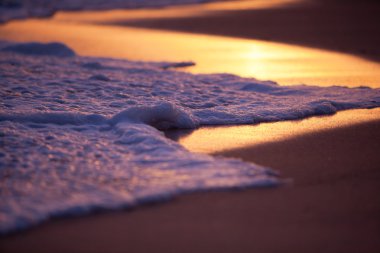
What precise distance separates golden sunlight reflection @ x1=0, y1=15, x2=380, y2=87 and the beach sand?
278 cm

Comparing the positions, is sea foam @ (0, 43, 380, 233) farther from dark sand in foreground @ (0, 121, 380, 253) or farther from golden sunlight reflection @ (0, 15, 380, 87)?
golden sunlight reflection @ (0, 15, 380, 87)

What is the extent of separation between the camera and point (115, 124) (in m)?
4.57

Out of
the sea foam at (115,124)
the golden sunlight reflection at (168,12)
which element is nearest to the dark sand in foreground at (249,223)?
the sea foam at (115,124)

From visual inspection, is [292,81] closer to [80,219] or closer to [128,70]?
[128,70]

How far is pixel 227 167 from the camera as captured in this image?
12.1 feet

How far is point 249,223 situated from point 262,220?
0.08 m

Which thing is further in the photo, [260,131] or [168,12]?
[168,12]

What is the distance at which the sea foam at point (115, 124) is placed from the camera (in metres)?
3.28

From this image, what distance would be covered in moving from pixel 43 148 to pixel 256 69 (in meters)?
3.77

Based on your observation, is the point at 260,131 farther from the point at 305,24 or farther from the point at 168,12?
the point at 168,12

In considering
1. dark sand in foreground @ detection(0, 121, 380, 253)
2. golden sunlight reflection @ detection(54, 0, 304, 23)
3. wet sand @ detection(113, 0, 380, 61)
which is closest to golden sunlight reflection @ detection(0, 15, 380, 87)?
wet sand @ detection(113, 0, 380, 61)

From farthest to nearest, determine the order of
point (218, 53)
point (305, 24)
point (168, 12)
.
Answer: point (168, 12)
point (305, 24)
point (218, 53)

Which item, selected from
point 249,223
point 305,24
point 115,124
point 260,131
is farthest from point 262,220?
point 305,24

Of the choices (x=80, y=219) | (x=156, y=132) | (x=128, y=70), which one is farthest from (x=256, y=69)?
(x=80, y=219)
